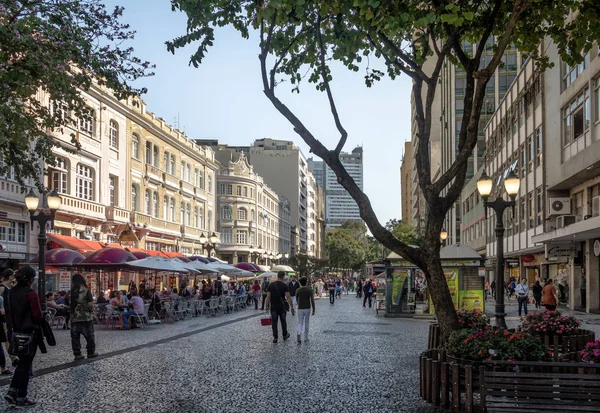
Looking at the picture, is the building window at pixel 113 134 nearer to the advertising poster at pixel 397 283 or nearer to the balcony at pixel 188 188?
the balcony at pixel 188 188

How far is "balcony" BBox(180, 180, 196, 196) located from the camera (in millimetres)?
53325

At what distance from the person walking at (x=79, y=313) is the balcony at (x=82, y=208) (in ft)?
67.3

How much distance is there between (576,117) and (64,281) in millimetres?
24480

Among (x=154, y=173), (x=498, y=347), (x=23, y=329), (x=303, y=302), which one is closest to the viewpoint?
(x=498, y=347)

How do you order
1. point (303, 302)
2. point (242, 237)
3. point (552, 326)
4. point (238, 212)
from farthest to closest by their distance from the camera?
point (242, 237)
point (238, 212)
point (303, 302)
point (552, 326)

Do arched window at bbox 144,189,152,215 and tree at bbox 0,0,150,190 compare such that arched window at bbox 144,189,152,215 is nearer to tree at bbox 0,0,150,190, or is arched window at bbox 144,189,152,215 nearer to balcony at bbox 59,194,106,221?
balcony at bbox 59,194,106,221

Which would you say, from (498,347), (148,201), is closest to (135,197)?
(148,201)

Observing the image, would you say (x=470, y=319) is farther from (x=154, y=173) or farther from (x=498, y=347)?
(x=154, y=173)

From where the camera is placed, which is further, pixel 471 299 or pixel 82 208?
pixel 82 208

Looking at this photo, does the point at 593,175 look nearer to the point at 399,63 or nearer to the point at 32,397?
the point at 399,63

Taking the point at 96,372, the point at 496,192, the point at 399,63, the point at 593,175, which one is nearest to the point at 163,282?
the point at 496,192

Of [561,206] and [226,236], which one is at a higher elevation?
[561,206]

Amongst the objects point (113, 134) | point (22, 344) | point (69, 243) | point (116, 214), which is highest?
point (113, 134)

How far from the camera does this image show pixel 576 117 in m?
28.5
